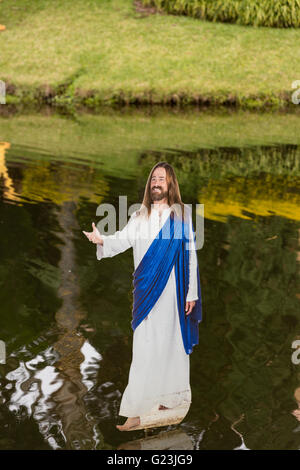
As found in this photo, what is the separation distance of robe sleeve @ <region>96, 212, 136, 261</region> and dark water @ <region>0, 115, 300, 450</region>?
1370 millimetres

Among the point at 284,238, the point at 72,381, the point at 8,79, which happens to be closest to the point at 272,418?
the point at 72,381

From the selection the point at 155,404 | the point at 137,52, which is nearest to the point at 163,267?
the point at 155,404

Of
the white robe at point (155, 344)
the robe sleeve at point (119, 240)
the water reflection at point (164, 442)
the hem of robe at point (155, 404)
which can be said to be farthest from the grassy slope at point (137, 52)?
the water reflection at point (164, 442)

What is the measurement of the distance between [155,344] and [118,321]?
2.47 m

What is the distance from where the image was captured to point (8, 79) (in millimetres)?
30000

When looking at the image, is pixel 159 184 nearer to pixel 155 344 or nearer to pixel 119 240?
pixel 119 240

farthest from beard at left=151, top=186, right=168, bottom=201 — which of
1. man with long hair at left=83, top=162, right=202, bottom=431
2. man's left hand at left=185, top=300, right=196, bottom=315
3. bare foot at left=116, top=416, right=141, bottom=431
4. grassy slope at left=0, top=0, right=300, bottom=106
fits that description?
grassy slope at left=0, top=0, right=300, bottom=106

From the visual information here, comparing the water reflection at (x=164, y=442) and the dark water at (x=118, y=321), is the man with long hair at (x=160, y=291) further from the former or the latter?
the dark water at (x=118, y=321)

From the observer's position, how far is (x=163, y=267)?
510 centimetres

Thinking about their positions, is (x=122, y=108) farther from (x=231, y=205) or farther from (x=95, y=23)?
(x=231, y=205)

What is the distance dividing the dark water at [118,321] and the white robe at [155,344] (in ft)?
1.01

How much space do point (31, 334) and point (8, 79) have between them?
24.6 m

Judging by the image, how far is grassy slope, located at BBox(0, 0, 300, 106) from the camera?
29641 millimetres

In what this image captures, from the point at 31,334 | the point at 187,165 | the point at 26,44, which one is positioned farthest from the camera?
the point at 26,44
